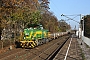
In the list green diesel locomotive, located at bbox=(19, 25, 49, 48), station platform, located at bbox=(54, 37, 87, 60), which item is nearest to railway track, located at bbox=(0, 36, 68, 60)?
station platform, located at bbox=(54, 37, 87, 60)

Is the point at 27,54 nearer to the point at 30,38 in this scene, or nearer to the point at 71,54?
the point at 71,54

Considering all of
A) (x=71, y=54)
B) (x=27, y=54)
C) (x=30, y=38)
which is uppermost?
(x=30, y=38)

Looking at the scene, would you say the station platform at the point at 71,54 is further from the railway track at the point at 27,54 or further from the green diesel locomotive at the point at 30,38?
the green diesel locomotive at the point at 30,38

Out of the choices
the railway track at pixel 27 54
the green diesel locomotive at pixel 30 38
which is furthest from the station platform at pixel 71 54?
the green diesel locomotive at pixel 30 38

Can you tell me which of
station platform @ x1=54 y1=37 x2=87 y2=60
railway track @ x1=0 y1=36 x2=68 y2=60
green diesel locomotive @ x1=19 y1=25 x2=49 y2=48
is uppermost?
green diesel locomotive @ x1=19 y1=25 x2=49 y2=48

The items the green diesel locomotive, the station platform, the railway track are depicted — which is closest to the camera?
the railway track

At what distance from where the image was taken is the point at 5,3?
2041cm

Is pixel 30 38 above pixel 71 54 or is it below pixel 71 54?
above

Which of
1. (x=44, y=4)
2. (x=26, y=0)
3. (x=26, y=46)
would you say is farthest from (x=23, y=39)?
(x=44, y=4)

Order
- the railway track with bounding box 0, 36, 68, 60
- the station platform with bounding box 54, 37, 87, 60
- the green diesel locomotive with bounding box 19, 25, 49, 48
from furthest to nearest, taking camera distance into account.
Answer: the green diesel locomotive with bounding box 19, 25, 49, 48 < the station platform with bounding box 54, 37, 87, 60 < the railway track with bounding box 0, 36, 68, 60

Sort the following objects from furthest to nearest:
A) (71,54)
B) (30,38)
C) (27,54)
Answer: (30,38) → (71,54) → (27,54)

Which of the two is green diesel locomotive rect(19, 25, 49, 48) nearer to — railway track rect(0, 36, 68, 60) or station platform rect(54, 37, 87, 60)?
railway track rect(0, 36, 68, 60)

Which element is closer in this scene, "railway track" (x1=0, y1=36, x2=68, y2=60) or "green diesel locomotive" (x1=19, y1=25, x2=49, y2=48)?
"railway track" (x1=0, y1=36, x2=68, y2=60)

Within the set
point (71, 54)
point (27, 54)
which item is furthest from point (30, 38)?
point (71, 54)
